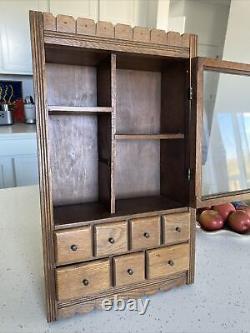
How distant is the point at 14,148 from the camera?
248 centimetres

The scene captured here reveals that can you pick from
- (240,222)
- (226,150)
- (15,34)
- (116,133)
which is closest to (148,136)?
(116,133)

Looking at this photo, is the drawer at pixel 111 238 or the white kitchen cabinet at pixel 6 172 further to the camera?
the white kitchen cabinet at pixel 6 172

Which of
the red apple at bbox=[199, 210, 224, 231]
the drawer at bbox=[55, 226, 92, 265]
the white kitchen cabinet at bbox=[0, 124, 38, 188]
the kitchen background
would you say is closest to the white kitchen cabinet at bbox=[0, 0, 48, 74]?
the kitchen background

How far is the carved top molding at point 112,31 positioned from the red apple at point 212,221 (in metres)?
0.57

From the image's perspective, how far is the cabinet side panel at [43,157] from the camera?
22.5 inches

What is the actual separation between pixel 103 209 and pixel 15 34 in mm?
2699

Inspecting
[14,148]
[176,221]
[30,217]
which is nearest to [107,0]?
[14,148]

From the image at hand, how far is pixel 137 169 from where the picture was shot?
90 cm

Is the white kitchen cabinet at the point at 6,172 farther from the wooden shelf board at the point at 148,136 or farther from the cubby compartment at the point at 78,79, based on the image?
the wooden shelf board at the point at 148,136

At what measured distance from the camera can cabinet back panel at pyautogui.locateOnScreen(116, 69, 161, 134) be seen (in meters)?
0.84

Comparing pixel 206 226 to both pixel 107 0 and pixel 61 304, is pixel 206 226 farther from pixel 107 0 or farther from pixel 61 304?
pixel 107 0

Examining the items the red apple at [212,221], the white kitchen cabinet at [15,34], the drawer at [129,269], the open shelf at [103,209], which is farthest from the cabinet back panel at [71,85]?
the white kitchen cabinet at [15,34]

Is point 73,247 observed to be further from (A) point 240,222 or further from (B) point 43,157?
(A) point 240,222

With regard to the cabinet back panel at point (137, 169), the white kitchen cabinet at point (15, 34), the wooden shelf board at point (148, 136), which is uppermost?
the white kitchen cabinet at point (15, 34)
